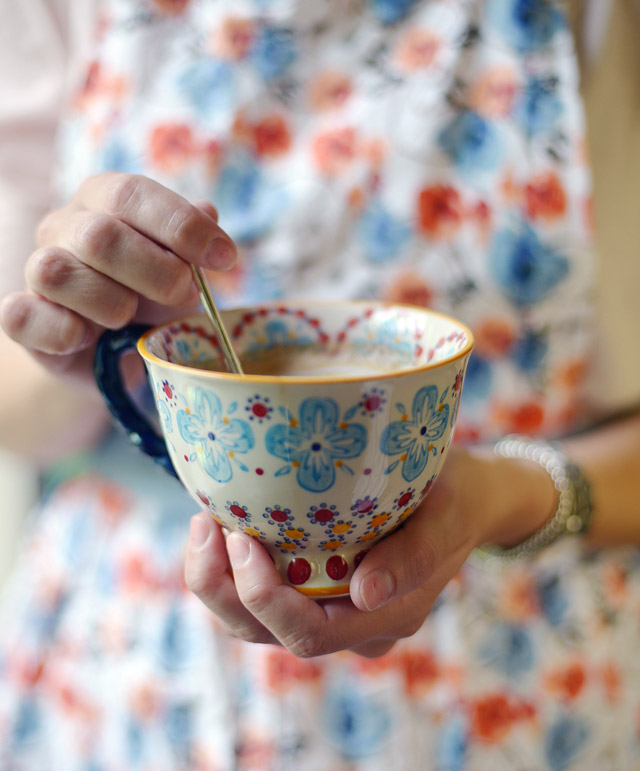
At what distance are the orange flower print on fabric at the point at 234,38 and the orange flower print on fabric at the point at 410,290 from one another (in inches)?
10.9

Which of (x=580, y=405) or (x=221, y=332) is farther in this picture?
(x=580, y=405)

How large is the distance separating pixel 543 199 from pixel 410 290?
158mm

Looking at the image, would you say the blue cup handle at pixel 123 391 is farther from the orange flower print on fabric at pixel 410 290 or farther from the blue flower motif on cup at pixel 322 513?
the orange flower print on fabric at pixel 410 290

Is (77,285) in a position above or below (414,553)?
above

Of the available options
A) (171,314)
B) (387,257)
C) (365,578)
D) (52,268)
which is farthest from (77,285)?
(387,257)

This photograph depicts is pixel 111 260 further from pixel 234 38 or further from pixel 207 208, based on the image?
pixel 234 38

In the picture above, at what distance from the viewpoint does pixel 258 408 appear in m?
0.30

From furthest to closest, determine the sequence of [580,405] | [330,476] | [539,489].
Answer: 1. [580,405]
2. [539,489]
3. [330,476]

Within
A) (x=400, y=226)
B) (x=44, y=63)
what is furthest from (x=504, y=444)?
(x=44, y=63)

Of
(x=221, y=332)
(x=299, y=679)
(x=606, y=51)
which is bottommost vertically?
(x=299, y=679)

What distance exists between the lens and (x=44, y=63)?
698 mm

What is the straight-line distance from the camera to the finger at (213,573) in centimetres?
41

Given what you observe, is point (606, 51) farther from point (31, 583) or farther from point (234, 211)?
point (31, 583)

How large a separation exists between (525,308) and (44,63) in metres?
0.58
